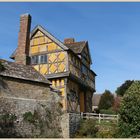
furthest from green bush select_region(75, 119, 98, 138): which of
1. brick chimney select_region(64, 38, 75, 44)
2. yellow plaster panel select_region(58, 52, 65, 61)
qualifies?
brick chimney select_region(64, 38, 75, 44)

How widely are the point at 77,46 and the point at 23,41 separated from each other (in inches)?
288

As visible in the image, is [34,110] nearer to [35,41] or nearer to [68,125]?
[68,125]

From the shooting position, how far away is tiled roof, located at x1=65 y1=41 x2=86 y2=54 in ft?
97.5

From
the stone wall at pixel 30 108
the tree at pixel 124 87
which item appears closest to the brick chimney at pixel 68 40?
the stone wall at pixel 30 108

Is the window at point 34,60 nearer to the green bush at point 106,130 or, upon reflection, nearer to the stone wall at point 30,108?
the stone wall at point 30,108

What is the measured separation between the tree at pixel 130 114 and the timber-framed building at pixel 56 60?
299 inches

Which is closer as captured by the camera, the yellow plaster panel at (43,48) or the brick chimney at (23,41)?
the brick chimney at (23,41)

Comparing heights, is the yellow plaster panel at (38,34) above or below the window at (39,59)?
above

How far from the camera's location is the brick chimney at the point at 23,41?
24.8 m

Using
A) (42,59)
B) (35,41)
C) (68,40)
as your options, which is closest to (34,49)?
(35,41)

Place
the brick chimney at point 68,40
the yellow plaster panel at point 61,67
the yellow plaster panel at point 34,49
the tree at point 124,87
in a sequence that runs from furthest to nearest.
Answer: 1. the tree at point 124,87
2. the brick chimney at point 68,40
3. the yellow plaster panel at point 34,49
4. the yellow plaster panel at point 61,67

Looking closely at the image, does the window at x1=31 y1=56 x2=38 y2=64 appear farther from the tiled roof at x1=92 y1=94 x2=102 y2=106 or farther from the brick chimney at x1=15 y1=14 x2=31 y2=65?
the tiled roof at x1=92 y1=94 x2=102 y2=106

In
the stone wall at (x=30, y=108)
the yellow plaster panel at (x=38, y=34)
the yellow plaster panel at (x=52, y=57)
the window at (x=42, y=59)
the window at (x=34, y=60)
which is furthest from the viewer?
the yellow plaster panel at (x=38, y=34)

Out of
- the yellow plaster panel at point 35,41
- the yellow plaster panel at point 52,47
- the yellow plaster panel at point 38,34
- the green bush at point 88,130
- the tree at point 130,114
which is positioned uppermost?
the yellow plaster panel at point 38,34
